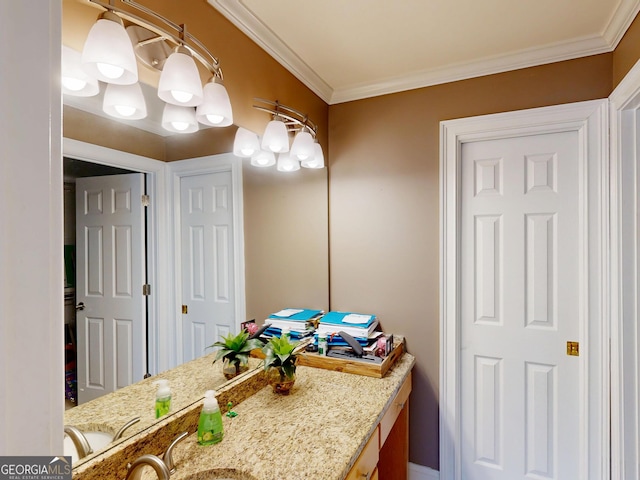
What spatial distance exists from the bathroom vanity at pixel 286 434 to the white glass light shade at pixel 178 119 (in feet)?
3.14

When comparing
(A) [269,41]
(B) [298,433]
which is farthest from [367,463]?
(A) [269,41]

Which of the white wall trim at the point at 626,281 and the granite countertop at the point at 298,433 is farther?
the white wall trim at the point at 626,281

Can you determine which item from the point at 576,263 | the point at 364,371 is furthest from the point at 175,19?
the point at 576,263

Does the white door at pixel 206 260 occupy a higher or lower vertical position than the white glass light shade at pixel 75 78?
lower

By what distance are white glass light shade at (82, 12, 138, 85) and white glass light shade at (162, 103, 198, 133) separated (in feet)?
0.69

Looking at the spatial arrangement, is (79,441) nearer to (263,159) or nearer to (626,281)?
(263,159)

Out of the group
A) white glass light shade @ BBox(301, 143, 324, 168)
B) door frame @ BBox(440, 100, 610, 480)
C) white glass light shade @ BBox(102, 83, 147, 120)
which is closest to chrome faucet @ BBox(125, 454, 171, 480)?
white glass light shade @ BBox(102, 83, 147, 120)

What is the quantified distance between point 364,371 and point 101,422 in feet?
3.58

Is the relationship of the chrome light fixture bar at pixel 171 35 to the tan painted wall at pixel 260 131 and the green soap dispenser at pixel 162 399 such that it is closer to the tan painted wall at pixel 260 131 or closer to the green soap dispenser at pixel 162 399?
the tan painted wall at pixel 260 131

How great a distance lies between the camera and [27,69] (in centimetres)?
33

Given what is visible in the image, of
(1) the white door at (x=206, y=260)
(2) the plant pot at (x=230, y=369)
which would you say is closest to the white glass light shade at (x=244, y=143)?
(1) the white door at (x=206, y=260)

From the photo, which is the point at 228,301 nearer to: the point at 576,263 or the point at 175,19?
the point at 175,19

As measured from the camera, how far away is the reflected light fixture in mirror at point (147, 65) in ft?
2.81

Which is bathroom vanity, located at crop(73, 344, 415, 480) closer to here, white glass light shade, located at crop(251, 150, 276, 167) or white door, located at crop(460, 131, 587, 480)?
white door, located at crop(460, 131, 587, 480)
